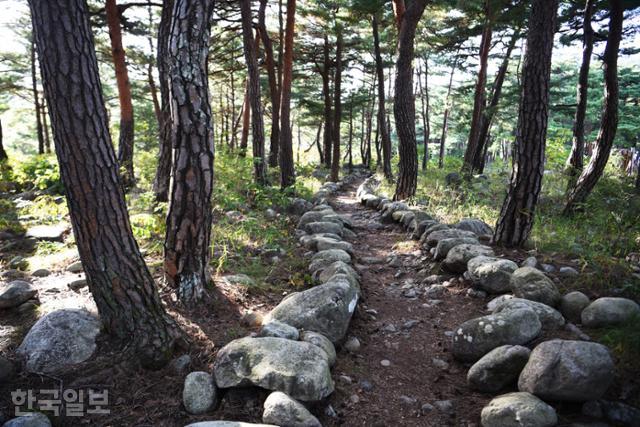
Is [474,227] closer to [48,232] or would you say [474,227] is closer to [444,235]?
[444,235]

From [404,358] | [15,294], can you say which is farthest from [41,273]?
[404,358]

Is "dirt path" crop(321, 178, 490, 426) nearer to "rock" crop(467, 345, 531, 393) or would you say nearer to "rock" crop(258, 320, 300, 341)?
"rock" crop(467, 345, 531, 393)

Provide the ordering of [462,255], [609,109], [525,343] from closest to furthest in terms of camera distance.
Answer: [525,343] → [462,255] → [609,109]

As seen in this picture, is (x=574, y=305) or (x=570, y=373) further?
(x=574, y=305)

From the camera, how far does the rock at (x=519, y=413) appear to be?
2172 mm

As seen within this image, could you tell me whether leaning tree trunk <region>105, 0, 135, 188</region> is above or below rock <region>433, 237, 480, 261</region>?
above

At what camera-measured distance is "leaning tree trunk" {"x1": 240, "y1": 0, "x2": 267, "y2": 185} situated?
8922 mm

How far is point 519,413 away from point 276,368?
1541 mm

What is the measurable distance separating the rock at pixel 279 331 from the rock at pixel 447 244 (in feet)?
8.93

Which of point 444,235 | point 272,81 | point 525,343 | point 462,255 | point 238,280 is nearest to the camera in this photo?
point 525,343

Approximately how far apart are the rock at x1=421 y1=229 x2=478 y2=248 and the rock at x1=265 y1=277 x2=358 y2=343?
7.44 feet

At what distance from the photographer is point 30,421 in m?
2.10

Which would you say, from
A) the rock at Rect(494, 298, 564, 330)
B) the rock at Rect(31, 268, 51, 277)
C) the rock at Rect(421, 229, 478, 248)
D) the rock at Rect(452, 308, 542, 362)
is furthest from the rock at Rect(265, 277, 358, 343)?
A: the rock at Rect(31, 268, 51, 277)

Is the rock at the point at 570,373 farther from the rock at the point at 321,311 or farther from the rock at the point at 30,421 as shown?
the rock at the point at 30,421
